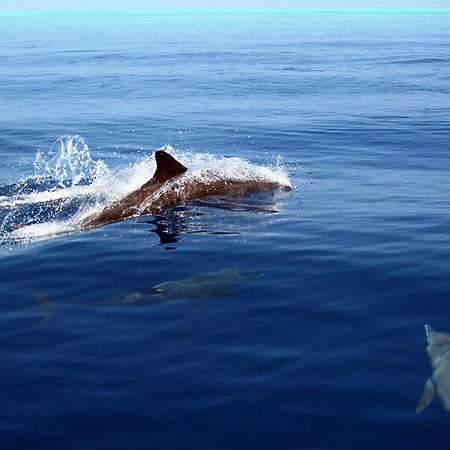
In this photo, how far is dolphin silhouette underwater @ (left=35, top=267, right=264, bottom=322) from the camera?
1027 centimetres

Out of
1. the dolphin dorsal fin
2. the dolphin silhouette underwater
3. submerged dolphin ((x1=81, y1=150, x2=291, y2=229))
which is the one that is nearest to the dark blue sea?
the dolphin silhouette underwater

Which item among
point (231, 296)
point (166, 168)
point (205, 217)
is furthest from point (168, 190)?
point (231, 296)

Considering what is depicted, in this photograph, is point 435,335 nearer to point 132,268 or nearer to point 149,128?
point 132,268

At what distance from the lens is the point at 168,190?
1589 centimetres

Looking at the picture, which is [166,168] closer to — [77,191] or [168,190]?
[168,190]

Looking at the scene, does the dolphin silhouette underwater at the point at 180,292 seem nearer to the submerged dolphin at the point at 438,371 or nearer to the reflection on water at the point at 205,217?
the reflection on water at the point at 205,217

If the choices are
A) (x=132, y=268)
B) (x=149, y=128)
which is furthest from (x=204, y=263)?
Answer: (x=149, y=128)

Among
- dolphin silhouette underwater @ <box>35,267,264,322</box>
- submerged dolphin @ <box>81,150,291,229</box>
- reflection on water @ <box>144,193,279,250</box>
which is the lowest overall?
dolphin silhouette underwater @ <box>35,267,264,322</box>

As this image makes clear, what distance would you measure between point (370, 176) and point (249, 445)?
1258 cm

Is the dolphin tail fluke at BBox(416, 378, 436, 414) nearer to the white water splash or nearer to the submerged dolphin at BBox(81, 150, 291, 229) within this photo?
the white water splash

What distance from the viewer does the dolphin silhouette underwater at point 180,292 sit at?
1027 centimetres

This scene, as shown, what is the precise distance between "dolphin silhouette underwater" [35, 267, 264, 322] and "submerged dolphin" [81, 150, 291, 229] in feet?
13.1

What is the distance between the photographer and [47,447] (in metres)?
6.86

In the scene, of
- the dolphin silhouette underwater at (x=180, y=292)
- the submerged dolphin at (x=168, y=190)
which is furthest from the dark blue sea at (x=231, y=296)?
the submerged dolphin at (x=168, y=190)
